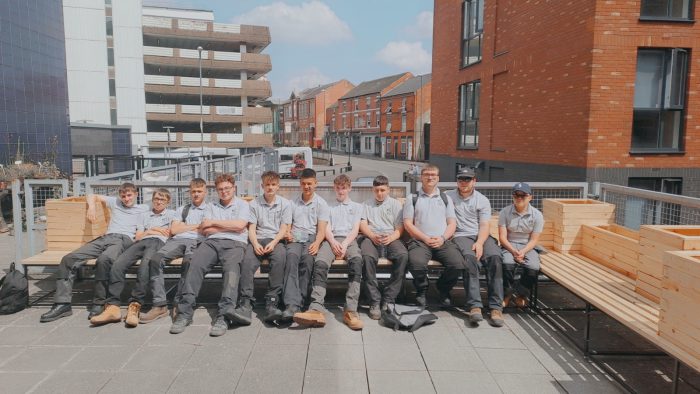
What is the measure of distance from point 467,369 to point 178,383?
2634 mm

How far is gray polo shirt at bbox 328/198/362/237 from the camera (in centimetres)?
648

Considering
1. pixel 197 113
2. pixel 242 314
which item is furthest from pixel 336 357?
pixel 197 113

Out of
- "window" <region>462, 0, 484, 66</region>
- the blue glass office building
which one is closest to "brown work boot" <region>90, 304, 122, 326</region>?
the blue glass office building

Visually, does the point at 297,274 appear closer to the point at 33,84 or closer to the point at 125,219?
the point at 125,219

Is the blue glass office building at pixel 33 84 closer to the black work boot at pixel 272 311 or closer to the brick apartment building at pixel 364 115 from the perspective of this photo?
the black work boot at pixel 272 311

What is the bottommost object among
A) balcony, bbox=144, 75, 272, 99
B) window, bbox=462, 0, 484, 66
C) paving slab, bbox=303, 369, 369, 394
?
paving slab, bbox=303, 369, 369, 394

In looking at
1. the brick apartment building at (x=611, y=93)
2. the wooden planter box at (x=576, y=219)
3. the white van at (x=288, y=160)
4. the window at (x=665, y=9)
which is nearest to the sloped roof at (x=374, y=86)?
the white van at (x=288, y=160)

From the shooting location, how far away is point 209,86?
49781 mm

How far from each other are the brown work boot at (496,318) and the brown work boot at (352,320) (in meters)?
1.52

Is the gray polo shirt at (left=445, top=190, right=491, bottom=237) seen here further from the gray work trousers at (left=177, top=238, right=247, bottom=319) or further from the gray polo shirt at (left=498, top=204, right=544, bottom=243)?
the gray work trousers at (left=177, top=238, right=247, bottom=319)

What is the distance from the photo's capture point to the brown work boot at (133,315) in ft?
18.7

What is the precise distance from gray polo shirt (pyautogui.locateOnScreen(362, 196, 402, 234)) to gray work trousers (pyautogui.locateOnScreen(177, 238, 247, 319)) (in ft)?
5.43

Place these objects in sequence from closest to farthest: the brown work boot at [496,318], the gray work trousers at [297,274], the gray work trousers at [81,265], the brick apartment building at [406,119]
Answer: the brown work boot at [496,318]
the gray work trousers at [297,274]
the gray work trousers at [81,265]
the brick apartment building at [406,119]

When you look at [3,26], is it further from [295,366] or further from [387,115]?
[387,115]
